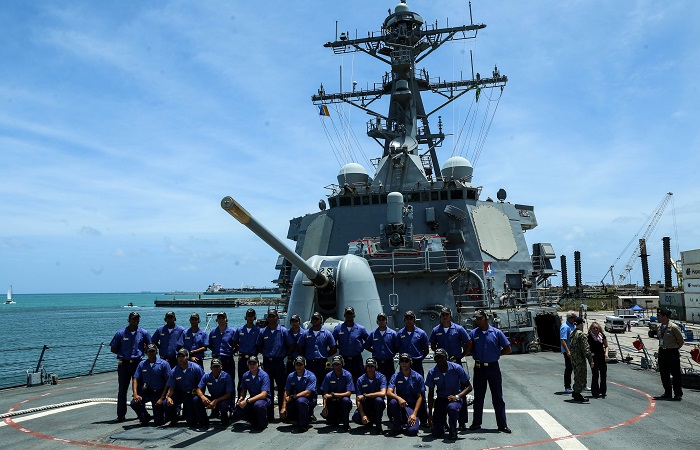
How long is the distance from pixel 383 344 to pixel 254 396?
1.73 meters

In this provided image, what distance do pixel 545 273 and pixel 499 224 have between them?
122 inches

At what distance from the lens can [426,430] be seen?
247 inches

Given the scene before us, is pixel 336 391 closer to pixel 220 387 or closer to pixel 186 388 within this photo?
pixel 220 387

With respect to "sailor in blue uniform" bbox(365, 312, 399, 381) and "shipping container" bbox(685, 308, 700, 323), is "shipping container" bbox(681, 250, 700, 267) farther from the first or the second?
"sailor in blue uniform" bbox(365, 312, 399, 381)

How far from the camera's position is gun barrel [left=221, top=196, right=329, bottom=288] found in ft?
21.3

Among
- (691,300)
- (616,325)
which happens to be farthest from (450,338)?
(691,300)

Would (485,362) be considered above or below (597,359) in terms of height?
above

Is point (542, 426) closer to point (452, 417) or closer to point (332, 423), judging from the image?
point (452, 417)

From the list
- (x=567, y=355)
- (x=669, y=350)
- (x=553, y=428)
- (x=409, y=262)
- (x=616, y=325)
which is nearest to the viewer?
(x=553, y=428)

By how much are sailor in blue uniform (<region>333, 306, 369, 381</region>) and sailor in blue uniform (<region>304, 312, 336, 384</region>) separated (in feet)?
0.46

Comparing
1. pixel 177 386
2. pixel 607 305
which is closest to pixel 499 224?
pixel 177 386

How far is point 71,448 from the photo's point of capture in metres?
5.52

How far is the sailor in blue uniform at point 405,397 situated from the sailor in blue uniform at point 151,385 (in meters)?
2.78

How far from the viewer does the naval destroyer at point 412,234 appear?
915cm
